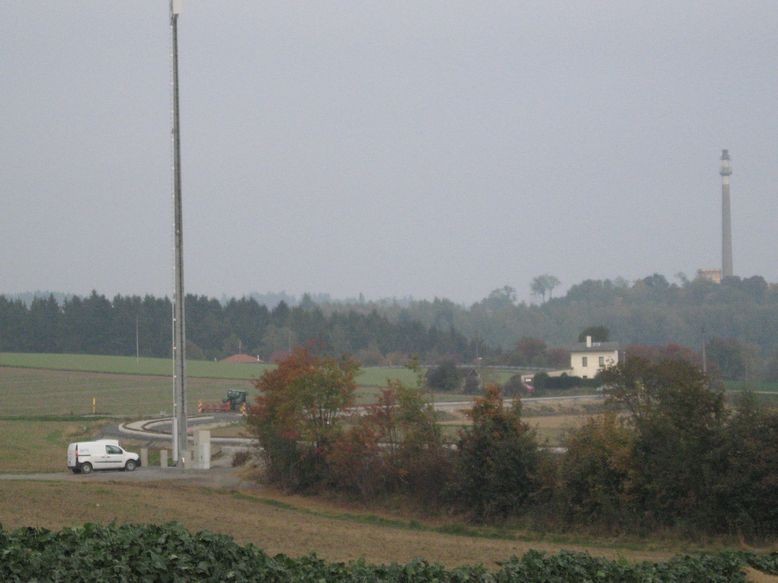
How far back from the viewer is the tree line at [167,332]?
139 metres

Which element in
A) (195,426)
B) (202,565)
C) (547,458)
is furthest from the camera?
(195,426)

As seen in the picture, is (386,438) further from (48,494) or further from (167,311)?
(167,311)

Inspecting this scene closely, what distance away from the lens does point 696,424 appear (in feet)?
96.1

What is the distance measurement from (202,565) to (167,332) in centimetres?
13443

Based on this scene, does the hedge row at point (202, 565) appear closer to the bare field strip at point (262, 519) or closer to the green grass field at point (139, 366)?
the bare field strip at point (262, 519)

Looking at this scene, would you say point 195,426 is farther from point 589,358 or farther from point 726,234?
point 726,234

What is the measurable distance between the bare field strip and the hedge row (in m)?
5.55

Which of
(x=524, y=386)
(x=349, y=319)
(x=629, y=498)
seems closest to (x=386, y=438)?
(x=629, y=498)

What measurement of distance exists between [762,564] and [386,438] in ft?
65.1

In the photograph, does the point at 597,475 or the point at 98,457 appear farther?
the point at 98,457

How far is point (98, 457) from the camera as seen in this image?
1622 inches

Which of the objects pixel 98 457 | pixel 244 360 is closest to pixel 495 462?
pixel 98 457

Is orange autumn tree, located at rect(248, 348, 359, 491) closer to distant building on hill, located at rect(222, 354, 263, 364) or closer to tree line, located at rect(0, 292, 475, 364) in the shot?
distant building on hill, located at rect(222, 354, 263, 364)

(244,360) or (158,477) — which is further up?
(244,360)
